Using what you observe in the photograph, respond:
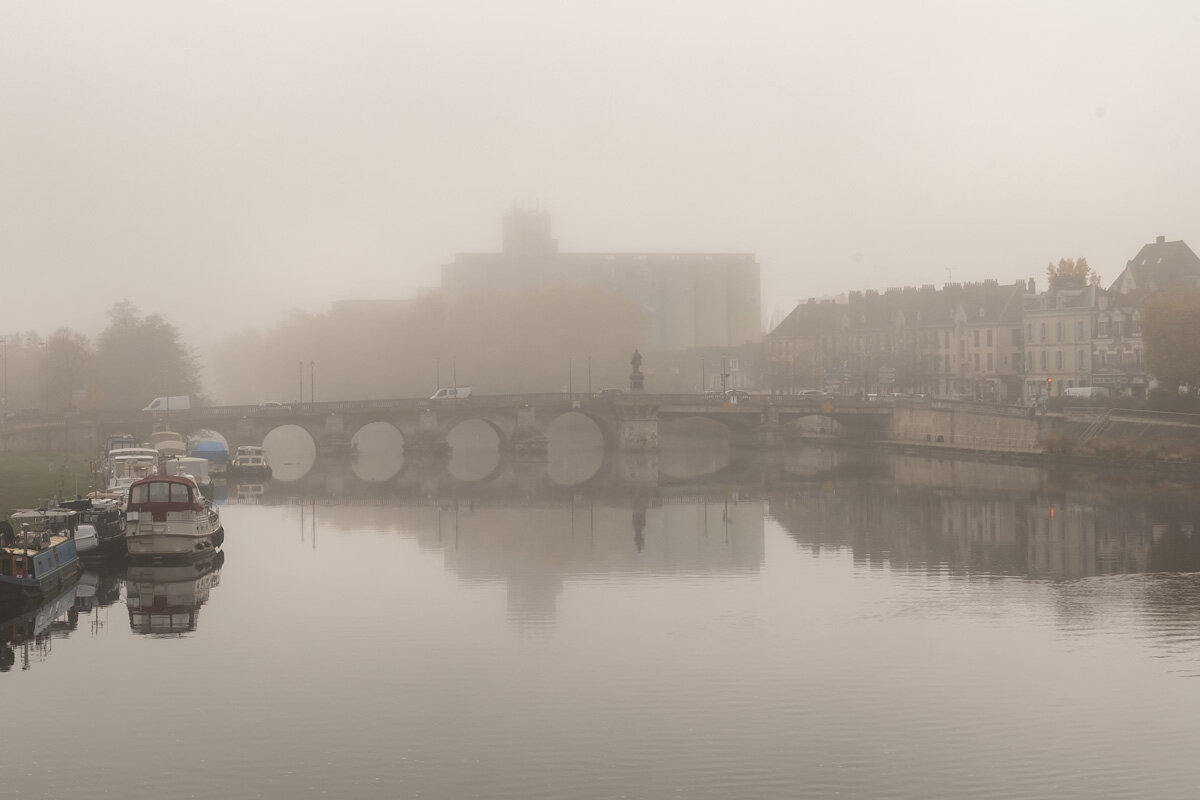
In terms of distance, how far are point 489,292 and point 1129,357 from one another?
70871mm

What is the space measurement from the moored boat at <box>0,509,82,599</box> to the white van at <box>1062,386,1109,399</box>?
2850 inches

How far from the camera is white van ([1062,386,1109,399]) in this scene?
10584 centimetres

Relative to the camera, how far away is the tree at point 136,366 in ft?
435

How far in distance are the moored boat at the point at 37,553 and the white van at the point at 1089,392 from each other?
7239cm

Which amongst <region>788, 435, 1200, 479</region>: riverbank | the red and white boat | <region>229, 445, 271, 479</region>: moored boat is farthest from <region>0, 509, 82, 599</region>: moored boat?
<region>788, 435, 1200, 479</region>: riverbank

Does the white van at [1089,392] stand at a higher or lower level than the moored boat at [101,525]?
higher

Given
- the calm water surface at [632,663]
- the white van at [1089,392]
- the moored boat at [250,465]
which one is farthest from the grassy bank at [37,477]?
the white van at [1089,392]

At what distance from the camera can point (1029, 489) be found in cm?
8619

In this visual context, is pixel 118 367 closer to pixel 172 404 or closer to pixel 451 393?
pixel 172 404

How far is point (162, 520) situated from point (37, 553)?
1032 cm

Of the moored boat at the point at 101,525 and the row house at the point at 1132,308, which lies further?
the row house at the point at 1132,308

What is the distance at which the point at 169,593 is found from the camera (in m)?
52.6

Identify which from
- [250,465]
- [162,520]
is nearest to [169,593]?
[162,520]

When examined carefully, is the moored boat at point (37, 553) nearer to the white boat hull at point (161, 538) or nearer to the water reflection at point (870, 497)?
the white boat hull at point (161, 538)
